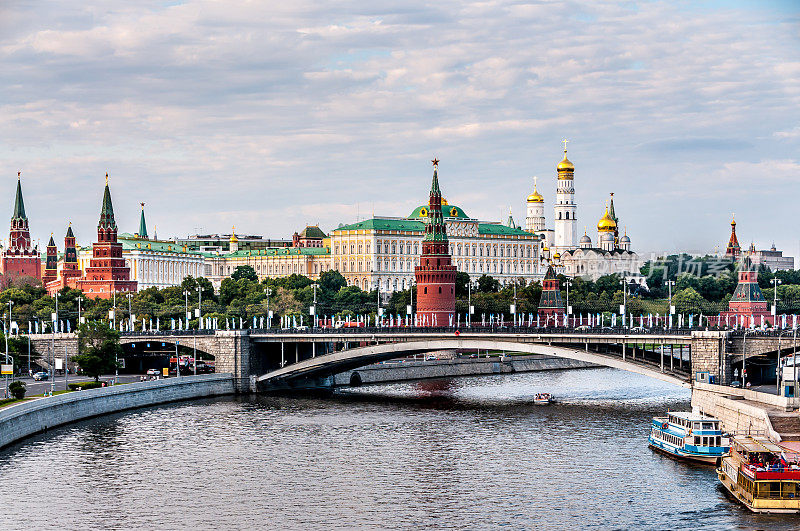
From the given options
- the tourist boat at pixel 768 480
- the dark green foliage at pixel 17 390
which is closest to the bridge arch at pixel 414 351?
the dark green foliage at pixel 17 390

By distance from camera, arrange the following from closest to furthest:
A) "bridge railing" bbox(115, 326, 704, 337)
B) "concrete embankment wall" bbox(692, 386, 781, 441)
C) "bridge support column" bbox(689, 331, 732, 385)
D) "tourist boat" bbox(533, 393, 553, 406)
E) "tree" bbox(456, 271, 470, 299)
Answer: "concrete embankment wall" bbox(692, 386, 781, 441) < "bridge support column" bbox(689, 331, 732, 385) < "tourist boat" bbox(533, 393, 553, 406) < "bridge railing" bbox(115, 326, 704, 337) < "tree" bbox(456, 271, 470, 299)

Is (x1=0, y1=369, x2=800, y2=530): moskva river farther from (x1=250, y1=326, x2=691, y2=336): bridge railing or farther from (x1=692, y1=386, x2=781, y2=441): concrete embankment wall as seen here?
(x1=250, y1=326, x2=691, y2=336): bridge railing

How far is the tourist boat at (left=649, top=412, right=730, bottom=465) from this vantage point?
72.1 m

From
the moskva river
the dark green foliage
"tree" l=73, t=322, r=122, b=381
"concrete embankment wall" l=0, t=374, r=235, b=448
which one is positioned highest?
"tree" l=73, t=322, r=122, b=381

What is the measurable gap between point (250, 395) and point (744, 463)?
5805cm

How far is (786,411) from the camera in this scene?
7194cm

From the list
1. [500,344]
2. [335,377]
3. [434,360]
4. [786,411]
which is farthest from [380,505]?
[434,360]

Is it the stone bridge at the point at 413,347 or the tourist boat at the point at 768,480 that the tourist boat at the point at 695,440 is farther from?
the stone bridge at the point at 413,347

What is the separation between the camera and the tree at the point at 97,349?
104 meters

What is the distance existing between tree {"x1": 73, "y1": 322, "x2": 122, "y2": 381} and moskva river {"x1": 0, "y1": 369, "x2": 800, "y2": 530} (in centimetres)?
793

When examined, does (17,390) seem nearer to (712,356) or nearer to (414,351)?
(414,351)

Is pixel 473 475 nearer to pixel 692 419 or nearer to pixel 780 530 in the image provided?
pixel 692 419

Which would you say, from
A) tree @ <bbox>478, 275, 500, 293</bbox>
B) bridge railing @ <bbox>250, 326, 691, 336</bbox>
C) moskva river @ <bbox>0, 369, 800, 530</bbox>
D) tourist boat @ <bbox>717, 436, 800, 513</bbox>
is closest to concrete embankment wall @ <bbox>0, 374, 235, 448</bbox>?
moskva river @ <bbox>0, 369, 800, 530</bbox>

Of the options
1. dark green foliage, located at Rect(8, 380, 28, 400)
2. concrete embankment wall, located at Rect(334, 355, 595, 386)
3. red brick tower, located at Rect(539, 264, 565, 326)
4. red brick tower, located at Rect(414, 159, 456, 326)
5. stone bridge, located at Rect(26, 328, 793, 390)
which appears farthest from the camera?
red brick tower, located at Rect(539, 264, 565, 326)
